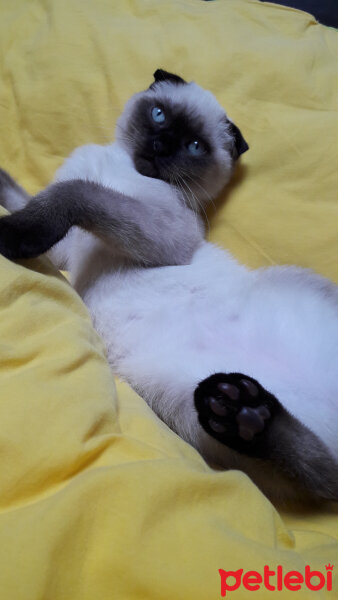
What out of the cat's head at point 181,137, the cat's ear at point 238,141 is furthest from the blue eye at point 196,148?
the cat's ear at point 238,141

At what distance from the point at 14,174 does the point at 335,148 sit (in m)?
1.17

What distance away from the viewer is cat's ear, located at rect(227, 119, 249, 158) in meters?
1.71

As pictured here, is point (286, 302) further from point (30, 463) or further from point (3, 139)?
point (3, 139)

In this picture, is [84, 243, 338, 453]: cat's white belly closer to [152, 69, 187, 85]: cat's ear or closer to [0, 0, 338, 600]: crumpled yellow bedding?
[0, 0, 338, 600]: crumpled yellow bedding

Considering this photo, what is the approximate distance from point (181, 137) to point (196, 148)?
7 cm

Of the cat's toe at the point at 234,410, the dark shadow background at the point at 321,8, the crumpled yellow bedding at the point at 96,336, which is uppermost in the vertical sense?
the dark shadow background at the point at 321,8

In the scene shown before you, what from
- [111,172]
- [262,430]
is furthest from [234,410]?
[111,172]

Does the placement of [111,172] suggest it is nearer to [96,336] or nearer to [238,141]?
[238,141]

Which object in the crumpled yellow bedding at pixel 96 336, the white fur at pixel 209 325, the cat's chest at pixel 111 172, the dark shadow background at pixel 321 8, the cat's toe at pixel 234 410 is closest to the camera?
the crumpled yellow bedding at pixel 96 336

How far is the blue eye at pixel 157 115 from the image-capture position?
66.8 inches

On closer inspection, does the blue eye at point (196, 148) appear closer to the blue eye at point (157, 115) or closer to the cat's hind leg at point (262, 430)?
the blue eye at point (157, 115)

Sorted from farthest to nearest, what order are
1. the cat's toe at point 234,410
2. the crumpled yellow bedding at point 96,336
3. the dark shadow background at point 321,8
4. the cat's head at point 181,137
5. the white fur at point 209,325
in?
the dark shadow background at point 321,8
the cat's head at point 181,137
the white fur at point 209,325
the cat's toe at point 234,410
the crumpled yellow bedding at point 96,336

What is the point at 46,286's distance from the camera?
113cm

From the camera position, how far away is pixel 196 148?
1.72 meters
